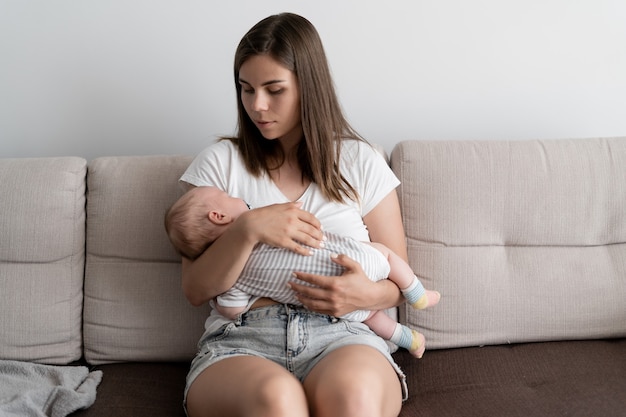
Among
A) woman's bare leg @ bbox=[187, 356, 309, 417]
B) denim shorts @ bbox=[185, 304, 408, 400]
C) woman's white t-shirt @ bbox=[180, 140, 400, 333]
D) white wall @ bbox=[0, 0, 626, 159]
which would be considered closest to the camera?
woman's bare leg @ bbox=[187, 356, 309, 417]

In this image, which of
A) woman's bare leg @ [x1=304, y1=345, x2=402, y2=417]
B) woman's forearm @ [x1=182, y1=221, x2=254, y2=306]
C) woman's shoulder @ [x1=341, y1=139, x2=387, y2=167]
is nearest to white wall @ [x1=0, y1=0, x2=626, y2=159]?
woman's shoulder @ [x1=341, y1=139, x2=387, y2=167]

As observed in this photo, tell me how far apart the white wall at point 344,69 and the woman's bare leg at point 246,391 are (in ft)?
3.41

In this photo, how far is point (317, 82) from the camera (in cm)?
175

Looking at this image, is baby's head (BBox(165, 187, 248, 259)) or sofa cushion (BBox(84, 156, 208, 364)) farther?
sofa cushion (BBox(84, 156, 208, 364))

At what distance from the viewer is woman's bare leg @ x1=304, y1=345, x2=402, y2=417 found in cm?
134

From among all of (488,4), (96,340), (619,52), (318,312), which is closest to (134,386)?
(96,340)

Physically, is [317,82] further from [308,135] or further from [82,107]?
[82,107]

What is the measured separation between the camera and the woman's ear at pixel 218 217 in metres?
1.66

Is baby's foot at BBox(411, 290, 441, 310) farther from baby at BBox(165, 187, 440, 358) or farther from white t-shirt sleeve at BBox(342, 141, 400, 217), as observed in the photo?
white t-shirt sleeve at BBox(342, 141, 400, 217)

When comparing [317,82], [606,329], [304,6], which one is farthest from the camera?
[304,6]

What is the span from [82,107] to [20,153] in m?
0.29

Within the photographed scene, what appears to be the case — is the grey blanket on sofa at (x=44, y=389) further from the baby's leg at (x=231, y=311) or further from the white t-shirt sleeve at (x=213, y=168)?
the white t-shirt sleeve at (x=213, y=168)

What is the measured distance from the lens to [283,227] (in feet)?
5.18

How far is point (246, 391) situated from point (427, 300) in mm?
631
